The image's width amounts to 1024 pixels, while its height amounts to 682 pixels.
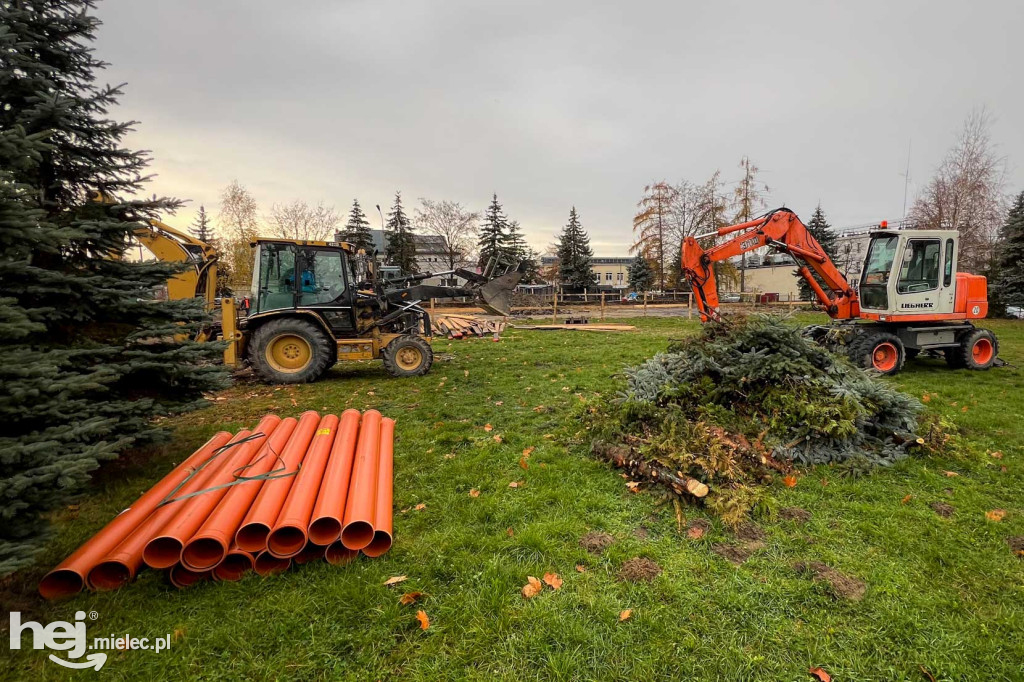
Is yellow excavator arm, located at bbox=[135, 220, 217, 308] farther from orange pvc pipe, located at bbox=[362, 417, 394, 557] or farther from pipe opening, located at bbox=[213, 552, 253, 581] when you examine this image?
pipe opening, located at bbox=[213, 552, 253, 581]

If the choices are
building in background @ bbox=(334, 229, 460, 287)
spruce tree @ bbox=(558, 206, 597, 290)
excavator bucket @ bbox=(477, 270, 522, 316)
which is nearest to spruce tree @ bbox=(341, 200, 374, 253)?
building in background @ bbox=(334, 229, 460, 287)

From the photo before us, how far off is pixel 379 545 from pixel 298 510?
0.57 metres

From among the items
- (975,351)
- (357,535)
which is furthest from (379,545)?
(975,351)

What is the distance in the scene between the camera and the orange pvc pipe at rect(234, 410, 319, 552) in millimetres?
2609

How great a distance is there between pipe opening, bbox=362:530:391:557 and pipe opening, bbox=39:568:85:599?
1.51 m

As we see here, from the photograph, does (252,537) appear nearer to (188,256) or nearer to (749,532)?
(749,532)

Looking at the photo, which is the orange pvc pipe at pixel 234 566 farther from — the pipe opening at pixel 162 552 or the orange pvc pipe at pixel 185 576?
the pipe opening at pixel 162 552

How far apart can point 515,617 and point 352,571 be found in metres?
1.06

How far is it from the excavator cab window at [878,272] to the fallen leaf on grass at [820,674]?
9111mm

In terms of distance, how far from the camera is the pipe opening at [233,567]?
101 inches

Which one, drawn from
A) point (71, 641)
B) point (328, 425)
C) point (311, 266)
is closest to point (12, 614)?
point (71, 641)

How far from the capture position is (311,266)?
822cm

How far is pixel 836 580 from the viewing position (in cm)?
255

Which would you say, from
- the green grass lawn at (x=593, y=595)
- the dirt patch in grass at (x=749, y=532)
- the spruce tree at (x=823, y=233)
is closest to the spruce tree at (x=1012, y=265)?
the spruce tree at (x=823, y=233)
